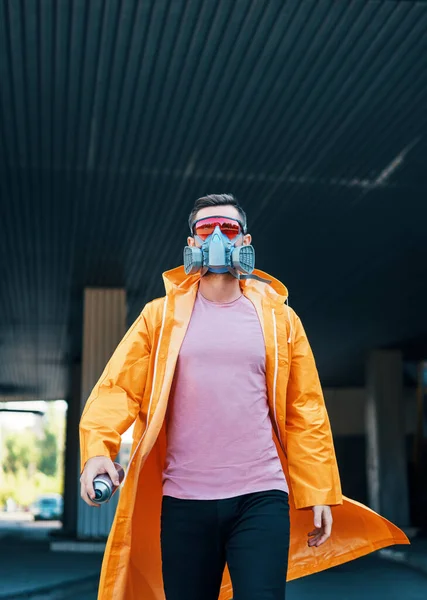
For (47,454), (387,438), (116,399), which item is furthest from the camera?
(47,454)

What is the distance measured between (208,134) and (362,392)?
22.0 meters

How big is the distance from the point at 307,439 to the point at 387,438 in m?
19.4

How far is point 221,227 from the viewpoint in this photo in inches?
127

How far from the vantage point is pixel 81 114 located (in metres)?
9.09

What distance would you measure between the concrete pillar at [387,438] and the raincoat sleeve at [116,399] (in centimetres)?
1881

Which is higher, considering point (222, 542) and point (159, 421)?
point (159, 421)

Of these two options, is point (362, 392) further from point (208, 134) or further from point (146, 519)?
point (146, 519)

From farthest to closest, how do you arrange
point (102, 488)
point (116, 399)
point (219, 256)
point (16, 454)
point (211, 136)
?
point (16, 454), point (211, 136), point (219, 256), point (116, 399), point (102, 488)

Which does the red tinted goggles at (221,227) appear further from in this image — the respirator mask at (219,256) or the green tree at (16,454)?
the green tree at (16,454)

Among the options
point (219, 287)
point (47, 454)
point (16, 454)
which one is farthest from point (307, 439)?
point (47, 454)

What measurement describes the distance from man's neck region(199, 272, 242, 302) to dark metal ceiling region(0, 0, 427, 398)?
4485 millimetres

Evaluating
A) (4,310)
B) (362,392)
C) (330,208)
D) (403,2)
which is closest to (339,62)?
(403,2)

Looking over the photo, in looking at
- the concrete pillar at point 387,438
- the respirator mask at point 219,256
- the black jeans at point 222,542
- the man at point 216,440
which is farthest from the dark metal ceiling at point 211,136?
the concrete pillar at point 387,438

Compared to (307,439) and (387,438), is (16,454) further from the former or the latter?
(307,439)
